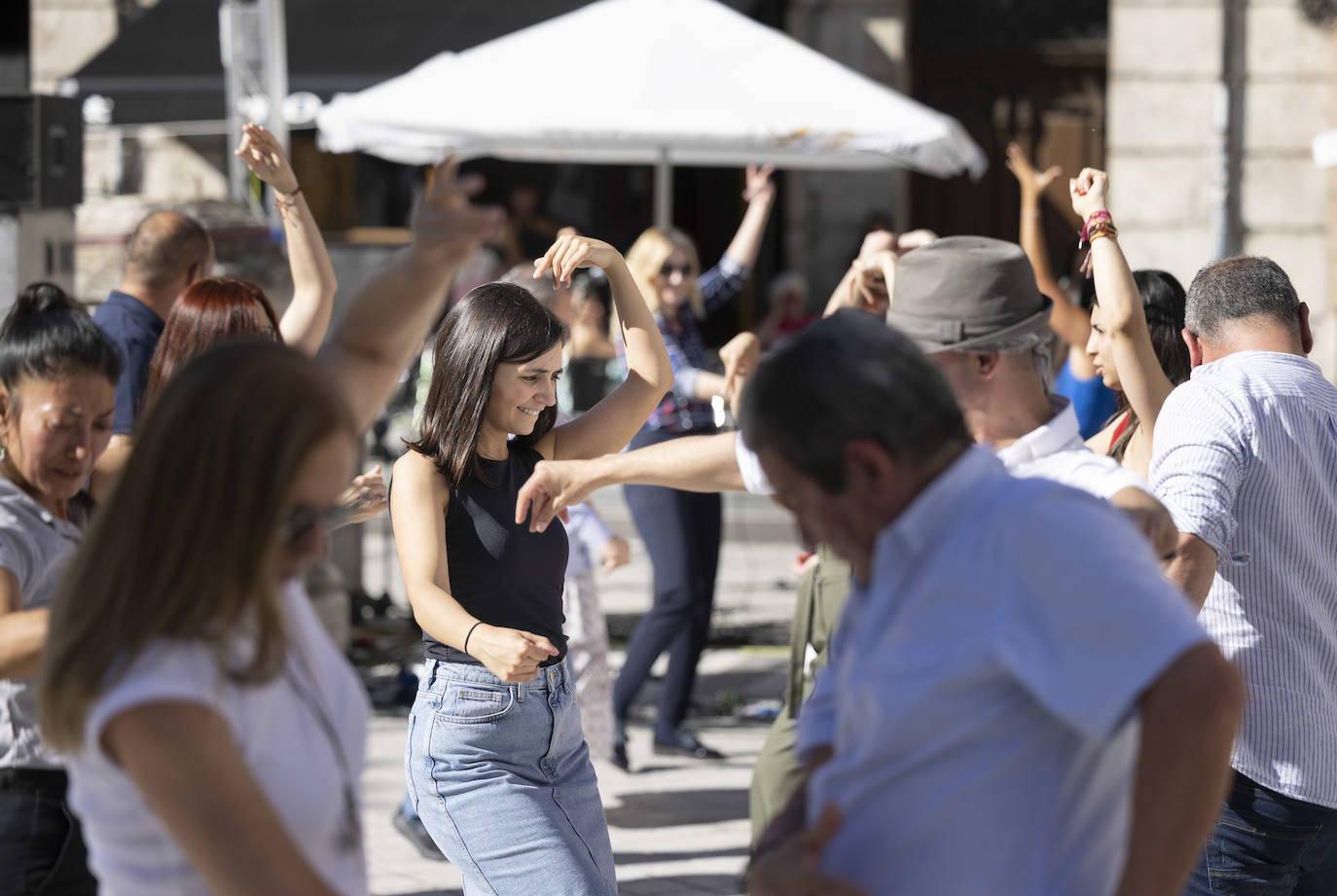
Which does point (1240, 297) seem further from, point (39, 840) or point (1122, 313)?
point (39, 840)

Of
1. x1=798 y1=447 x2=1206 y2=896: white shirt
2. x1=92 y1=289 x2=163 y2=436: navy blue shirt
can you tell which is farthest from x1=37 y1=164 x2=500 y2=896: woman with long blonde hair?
x1=92 y1=289 x2=163 y2=436: navy blue shirt

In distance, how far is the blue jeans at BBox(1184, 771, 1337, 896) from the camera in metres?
3.02

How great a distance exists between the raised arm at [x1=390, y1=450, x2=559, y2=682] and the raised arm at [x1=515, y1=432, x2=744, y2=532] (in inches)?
12.6

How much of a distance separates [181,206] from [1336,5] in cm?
925

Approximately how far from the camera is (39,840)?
2.61m

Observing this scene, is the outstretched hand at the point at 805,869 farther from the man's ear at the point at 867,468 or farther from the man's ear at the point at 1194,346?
the man's ear at the point at 1194,346

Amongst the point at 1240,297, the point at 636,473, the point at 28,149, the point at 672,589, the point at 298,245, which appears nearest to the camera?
the point at 636,473

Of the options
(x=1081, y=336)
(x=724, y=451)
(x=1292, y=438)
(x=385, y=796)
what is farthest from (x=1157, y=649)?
(x=385, y=796)

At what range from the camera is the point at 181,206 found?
6.94m

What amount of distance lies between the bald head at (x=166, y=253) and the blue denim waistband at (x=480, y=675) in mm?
1878

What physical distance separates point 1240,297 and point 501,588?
1.67 metres

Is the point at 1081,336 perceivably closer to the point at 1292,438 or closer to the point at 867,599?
the point at 1292,438

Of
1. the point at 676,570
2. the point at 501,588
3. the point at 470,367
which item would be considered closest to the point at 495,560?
the point at 501,588

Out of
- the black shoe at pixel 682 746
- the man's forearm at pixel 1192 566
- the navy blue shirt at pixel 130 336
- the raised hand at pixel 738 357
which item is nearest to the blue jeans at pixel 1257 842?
the man's forearm at pixel 1192 566
